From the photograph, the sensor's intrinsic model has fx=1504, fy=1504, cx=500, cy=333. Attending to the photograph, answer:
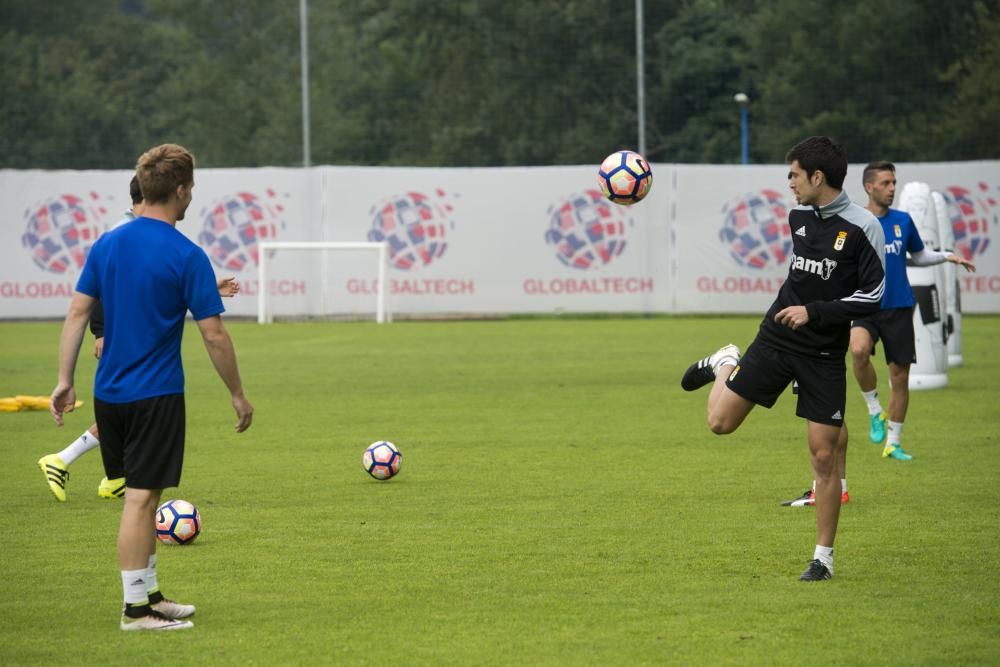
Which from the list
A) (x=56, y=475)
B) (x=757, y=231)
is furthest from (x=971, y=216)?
(x=56, y=475)

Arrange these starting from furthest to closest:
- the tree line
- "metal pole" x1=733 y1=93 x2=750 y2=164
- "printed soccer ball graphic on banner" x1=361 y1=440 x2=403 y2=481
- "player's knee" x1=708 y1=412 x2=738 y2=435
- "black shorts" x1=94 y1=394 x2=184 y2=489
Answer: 1. "metal pole" x1=733 y1=93 x2=750 y2=164
2. the tree line
3. "printed soccer ball graphic on banner" x1=361 y1=440 x2=403 y2=481
4. "player's knee" x1=708 y1=412 x2=738 y2=435
5. "black shorts" x1=94 y1=394 x2=184 y2=489

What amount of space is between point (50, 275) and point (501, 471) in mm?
20465

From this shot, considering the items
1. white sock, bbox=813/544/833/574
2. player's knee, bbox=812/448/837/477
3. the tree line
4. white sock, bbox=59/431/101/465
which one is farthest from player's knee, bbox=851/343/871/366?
the tree line

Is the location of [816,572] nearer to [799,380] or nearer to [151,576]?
[799,380]

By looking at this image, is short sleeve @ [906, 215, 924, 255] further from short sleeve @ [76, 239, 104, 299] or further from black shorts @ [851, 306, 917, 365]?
short sleeve @ [76, 239, 104, 299]

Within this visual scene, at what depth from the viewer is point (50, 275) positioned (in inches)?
1163

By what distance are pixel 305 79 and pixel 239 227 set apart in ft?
14.6

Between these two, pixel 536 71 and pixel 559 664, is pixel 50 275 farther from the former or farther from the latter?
pixel 559 664

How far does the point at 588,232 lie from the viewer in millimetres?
29078

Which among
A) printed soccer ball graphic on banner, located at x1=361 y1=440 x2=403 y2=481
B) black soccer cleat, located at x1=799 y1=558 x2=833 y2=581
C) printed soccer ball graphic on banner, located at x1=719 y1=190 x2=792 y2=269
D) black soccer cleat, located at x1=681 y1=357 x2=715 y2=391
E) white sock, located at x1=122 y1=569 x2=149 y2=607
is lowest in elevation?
black soccer cleat, located at x1=799 y1=558 x2=833 y2=581

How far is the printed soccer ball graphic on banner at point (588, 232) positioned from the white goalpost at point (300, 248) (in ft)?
10.8

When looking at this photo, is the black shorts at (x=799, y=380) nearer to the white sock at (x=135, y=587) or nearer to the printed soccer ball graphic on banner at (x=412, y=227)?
the white sock at (x=135, y=587)

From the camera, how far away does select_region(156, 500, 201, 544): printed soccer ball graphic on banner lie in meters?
8.46

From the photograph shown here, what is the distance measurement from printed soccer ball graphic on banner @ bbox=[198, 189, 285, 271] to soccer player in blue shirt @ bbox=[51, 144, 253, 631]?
2305 centimetres
